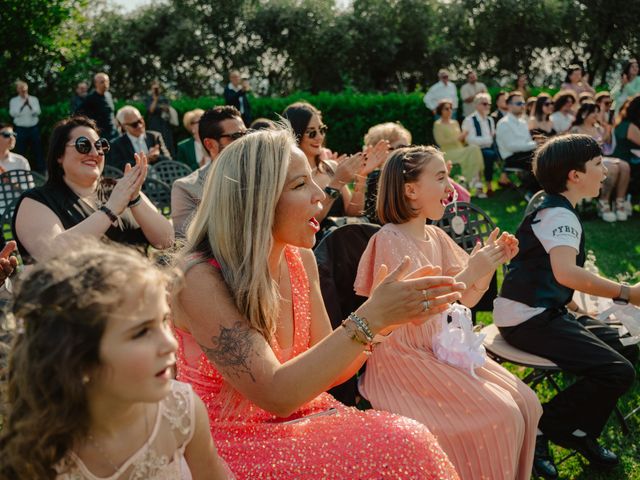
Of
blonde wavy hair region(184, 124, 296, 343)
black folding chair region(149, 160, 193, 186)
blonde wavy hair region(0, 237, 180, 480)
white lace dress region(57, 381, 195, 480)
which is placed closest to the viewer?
blonde wavy hair region(0, 237, 180, 480)

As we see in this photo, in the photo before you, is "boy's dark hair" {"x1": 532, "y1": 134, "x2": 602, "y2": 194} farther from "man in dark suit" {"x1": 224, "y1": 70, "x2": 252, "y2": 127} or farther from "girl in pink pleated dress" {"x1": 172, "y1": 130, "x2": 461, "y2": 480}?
"man in dark suit" {"x1": 224, "y1": 70, "x2": 252, "y2": 127}

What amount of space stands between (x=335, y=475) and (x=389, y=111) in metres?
13.4

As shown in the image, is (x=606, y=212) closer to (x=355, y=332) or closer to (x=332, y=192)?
(x=332, y=192)

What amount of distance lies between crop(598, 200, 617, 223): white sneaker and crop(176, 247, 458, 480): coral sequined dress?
680 cm

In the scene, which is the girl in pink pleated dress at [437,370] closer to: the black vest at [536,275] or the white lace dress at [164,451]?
the black vest at [536,275]

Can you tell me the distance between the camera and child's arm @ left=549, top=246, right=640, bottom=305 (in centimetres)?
315

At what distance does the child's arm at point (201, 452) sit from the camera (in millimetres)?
1722

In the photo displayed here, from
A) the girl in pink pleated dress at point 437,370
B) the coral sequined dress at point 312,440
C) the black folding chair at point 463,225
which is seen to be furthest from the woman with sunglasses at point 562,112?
Result: the coral sequined dress at point 312,440

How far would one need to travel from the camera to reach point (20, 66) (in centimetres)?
1695

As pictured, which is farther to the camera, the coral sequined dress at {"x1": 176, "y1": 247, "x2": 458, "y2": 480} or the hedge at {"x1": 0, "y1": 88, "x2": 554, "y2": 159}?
the hedge at {"x1": 0, "y1": 88, "x2": 554, "y2": 159}

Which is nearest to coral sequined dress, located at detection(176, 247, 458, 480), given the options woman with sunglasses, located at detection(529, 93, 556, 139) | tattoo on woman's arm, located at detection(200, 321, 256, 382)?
tattoo on woman's arm, located at detection(200, 321, 256, 382)

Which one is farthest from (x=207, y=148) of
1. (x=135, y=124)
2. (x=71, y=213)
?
(x=135, y=124)

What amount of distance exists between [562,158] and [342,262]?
48.8 inches

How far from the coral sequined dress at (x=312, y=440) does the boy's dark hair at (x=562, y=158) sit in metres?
1.82
